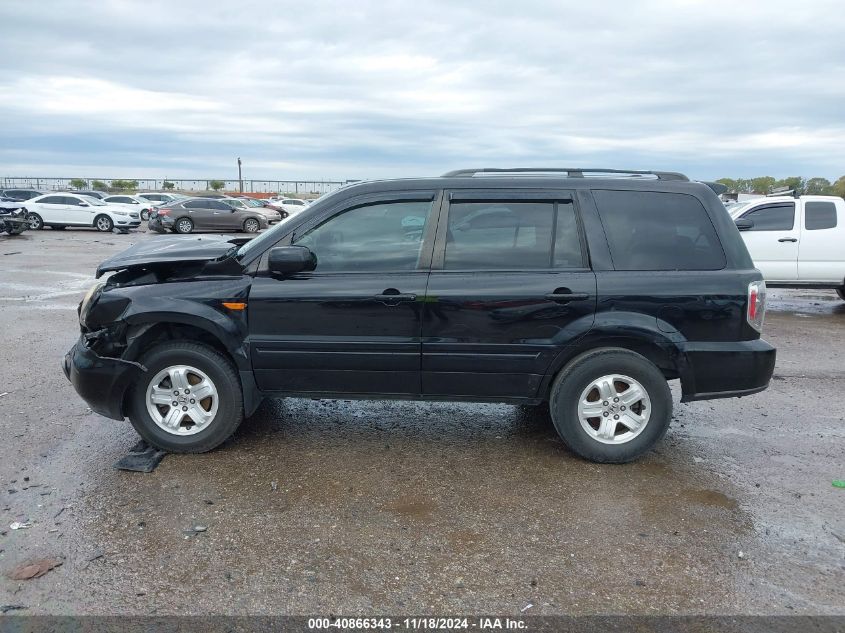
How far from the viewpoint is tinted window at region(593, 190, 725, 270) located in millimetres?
4371

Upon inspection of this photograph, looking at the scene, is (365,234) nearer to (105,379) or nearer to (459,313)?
(459,313)

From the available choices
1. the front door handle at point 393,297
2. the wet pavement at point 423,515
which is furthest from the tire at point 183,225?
the front door handle at point 393,297

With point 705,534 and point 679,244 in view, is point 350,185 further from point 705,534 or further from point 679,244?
point 705,534

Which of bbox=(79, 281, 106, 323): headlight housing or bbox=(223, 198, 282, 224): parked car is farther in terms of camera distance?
bbox=(223, 198, 282, 224): parked car

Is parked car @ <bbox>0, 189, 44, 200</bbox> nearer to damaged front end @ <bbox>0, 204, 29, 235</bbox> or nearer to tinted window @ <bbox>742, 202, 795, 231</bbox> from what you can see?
damaged front end @ <bbox>0, 204, 29, 235</bbox>

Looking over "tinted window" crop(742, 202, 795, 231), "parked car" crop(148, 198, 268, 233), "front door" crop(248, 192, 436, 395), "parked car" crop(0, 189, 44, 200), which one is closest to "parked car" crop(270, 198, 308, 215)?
"parked car" crop(148, 198, 268, 233)

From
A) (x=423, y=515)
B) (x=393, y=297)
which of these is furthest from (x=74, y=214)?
(x=423, y=515)

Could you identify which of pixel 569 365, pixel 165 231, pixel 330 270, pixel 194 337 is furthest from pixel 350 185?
pixel 165 231

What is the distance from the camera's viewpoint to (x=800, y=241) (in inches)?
411

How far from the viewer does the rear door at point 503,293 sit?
4.30 meters

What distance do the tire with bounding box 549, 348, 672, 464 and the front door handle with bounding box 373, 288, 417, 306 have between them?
3.71 feet

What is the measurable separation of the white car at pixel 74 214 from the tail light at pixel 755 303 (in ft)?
93.6

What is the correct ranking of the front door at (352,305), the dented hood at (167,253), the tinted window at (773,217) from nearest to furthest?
the front door at (352,305), the dented hood at (167,253), the tinted window at (773,217)

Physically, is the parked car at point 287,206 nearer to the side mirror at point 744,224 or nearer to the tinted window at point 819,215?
the side mirror at point 744,224
